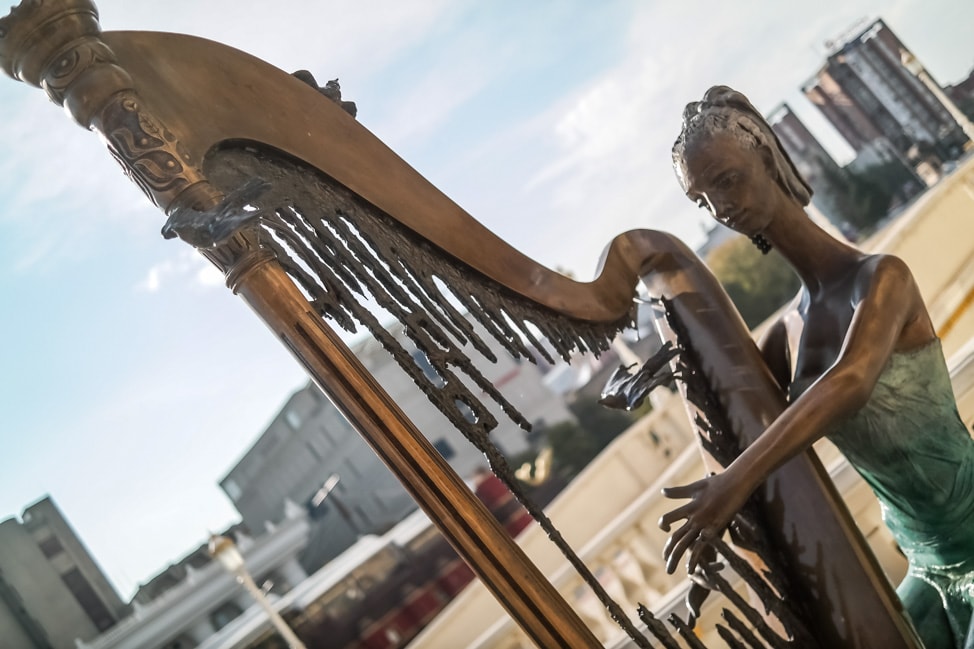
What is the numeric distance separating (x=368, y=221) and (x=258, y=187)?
0.65 ft

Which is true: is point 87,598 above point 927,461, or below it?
above

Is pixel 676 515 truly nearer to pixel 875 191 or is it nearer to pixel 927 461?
pixel 927 461

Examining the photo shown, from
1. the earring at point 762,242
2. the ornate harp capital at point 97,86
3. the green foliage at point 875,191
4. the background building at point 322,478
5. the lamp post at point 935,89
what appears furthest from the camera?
the green foliage at point 875,191

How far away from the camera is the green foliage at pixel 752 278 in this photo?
249 inches

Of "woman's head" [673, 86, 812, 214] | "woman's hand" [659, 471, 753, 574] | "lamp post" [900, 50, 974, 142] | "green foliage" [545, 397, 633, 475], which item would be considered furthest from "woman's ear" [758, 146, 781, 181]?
"lamp post" [900, 50, 974, 142]

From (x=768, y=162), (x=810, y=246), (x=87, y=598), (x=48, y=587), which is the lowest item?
(x=810, y=246)

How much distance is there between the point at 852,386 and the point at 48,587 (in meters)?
3.21

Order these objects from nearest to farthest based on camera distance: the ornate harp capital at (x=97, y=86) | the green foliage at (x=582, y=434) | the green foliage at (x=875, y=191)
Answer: the ornate harp capital at (x=97, y=86) < the green foliage at (x=582, y=434) < the green foliage at (x=875, y=191)

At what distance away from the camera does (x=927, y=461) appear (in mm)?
917

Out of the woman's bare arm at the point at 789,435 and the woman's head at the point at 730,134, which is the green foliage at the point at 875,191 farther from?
the woman's bare arm at the point at 789,435

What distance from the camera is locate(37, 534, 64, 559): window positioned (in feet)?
10.00

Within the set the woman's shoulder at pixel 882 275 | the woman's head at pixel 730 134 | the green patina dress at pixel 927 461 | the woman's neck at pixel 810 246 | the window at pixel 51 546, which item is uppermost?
the window at pixel 51 546

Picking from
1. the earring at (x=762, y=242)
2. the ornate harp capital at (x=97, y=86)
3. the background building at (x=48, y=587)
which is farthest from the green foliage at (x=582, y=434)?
the ornate harp capital at (x=97, y=86)

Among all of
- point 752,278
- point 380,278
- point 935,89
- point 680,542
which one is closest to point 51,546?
point 380,278
